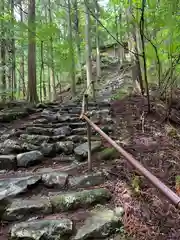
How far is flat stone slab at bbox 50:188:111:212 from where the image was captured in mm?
2949

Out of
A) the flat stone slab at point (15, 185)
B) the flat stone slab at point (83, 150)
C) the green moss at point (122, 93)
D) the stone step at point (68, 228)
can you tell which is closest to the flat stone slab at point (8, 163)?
the flat stone slab at point (15, 185)

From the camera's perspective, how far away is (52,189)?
11.3ft

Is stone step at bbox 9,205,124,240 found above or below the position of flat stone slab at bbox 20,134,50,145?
below

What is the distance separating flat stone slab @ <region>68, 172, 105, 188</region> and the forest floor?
0.5 inches

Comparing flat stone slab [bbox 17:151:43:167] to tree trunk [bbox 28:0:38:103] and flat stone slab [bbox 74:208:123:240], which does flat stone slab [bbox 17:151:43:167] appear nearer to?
flat stone slab [bbox 74:208:123:240]

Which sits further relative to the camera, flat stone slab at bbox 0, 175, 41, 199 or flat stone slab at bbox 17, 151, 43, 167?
flat stone slab at bbox 17, 151, 43, 167

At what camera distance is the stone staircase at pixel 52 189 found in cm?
259

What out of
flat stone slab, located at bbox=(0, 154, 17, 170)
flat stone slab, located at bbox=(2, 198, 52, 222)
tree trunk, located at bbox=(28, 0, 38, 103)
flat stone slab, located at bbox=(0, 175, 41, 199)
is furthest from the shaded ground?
tree trunk, located at bbox=(28, 0, 38, 103)

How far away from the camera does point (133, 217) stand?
2662 millimetres

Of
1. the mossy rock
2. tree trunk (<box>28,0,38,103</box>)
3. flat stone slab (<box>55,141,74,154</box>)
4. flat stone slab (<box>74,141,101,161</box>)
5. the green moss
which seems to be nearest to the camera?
the mossy rock

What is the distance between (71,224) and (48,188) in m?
0.92

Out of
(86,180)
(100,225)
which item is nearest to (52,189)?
(86,180)

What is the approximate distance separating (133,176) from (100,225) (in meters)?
0.95

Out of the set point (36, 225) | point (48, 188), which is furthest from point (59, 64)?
point (36, 225)
